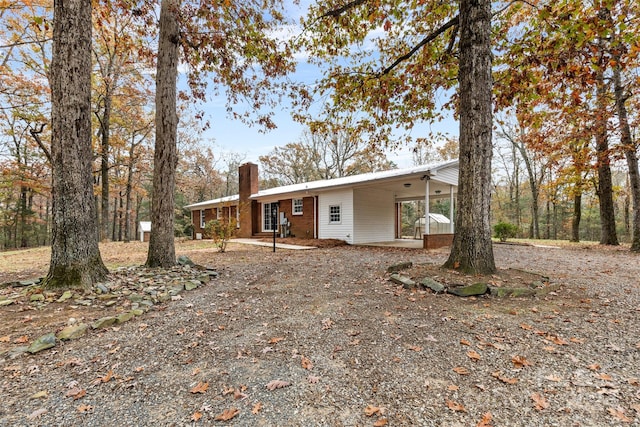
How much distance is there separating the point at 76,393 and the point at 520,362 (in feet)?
11.8

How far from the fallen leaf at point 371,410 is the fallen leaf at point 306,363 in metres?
0.65

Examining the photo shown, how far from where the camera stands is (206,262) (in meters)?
7.82

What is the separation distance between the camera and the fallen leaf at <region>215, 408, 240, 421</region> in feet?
6.29

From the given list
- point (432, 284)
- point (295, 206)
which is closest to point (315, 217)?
point (295, 206)

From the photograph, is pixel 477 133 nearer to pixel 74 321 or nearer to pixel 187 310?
pixel 187 310

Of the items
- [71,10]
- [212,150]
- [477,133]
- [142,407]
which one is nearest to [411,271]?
[477,133]

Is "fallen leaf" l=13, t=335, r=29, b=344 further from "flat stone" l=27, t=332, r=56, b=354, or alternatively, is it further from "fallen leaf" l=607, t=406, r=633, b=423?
"fallen leaf" l=607, t=406, r=633, b=423

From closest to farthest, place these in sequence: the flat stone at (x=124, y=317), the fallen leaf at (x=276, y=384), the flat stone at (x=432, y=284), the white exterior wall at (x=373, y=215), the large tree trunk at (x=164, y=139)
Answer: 1. the fallen leaf at (x=276, y=384)
2. the flat stone at (x=124, y=317)
3. the flat stone at (x=432, y=284)
4. the large tree trunk at (x=164, y=139)
5. the white exterior wall at (x=373, y=215)

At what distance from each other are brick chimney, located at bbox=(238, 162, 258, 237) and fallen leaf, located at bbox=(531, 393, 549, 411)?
15751 millimetres

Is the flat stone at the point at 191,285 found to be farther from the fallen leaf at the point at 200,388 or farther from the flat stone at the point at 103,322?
the fallen leaf at the point at 200,388

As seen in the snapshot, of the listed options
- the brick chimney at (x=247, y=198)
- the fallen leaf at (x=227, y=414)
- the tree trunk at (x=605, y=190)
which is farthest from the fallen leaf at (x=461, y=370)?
the brick chimney at (x=247, y=198)

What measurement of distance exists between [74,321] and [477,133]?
6.36 meters

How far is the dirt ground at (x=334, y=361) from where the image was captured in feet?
6.44

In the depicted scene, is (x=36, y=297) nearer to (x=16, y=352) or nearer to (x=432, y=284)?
(x=16, y=352)
